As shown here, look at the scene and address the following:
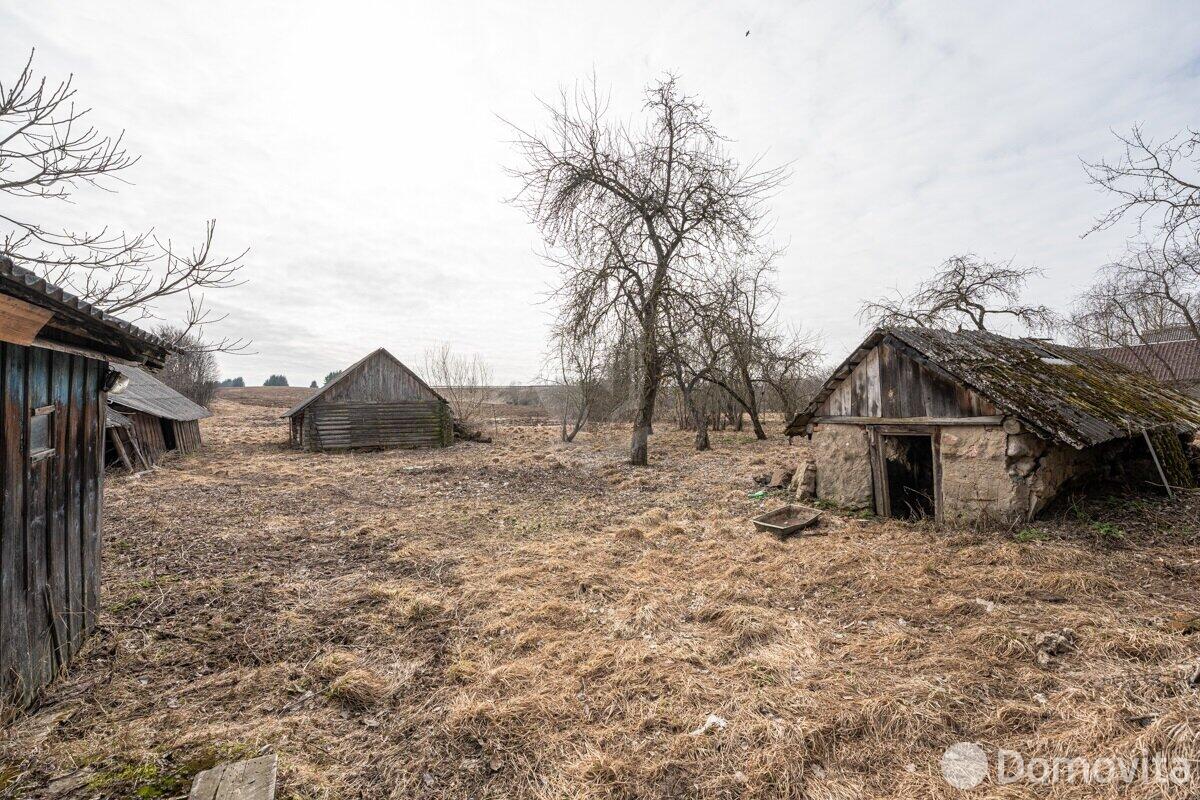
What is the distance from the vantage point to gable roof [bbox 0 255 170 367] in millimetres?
2717

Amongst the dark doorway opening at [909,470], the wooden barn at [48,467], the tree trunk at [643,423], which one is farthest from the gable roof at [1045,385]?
the wooden barn at [48,467]

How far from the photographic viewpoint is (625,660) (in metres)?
4.47

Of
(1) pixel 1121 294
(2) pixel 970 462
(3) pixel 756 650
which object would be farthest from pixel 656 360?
(1) pixel 1121 294

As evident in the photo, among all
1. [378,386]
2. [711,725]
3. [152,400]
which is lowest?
[711,725]

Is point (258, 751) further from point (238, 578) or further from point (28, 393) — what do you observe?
point (238, 578)

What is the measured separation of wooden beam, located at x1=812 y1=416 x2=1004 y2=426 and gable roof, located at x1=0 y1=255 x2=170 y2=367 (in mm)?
9678

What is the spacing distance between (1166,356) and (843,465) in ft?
119

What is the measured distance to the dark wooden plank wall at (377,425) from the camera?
21.4 metres

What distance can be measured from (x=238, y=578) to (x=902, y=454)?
1151cm

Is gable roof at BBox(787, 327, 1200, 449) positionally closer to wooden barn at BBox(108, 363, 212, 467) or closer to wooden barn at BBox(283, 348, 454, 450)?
wooden barn at BBox(283, 348, 454, 450)

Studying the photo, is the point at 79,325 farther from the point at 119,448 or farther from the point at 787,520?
the point at 119,448
